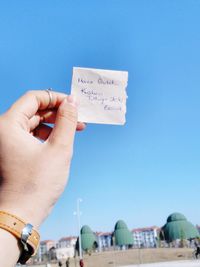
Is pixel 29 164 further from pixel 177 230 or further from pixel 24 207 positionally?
pixel 177 230

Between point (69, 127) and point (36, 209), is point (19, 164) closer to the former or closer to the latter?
point (36, 209)

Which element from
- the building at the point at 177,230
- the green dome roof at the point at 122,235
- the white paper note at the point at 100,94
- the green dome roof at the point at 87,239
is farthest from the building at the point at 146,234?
the white paper note at the point at 100,94

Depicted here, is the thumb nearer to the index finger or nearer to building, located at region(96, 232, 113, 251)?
the index finger

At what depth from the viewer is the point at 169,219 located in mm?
103062

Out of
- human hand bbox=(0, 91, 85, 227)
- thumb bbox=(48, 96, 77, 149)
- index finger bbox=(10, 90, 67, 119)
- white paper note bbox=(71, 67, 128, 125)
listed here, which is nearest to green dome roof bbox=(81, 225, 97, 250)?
white paper note bbox=(71, 67, 128, 125)

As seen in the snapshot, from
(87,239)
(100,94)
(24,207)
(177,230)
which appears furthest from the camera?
(87,239)

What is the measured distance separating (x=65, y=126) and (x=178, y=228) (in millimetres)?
102397

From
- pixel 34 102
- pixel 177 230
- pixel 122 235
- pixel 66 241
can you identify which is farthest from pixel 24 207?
pixel 66 241

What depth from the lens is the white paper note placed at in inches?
102

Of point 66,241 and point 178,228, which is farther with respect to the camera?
point 66,241

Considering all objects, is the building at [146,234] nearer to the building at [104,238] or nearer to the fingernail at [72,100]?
the building at [104,238]

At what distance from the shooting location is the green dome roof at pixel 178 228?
9794 cm

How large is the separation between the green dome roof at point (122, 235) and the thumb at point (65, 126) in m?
107

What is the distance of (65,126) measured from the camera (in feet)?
6.93
